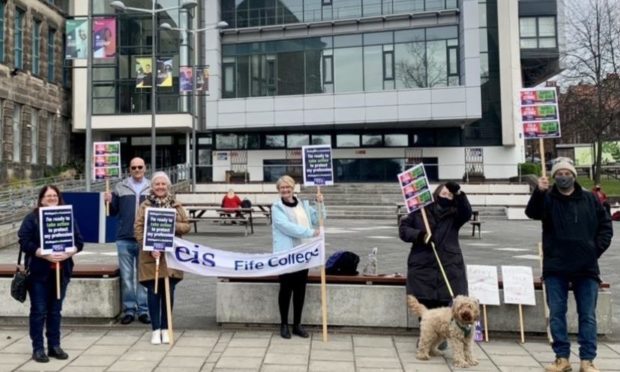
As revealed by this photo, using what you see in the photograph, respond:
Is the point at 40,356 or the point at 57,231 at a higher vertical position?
the point at 57,231

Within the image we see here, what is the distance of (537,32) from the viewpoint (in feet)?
141

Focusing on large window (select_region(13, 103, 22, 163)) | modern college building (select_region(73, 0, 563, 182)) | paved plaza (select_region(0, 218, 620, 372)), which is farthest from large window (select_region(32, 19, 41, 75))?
paved plaza (select_region(0, 218, 620, 372))

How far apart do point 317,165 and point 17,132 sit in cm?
3232

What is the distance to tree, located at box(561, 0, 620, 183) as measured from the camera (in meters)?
30.5

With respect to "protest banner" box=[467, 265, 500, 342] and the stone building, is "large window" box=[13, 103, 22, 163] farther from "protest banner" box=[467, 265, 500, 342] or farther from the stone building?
"protest banner" box=[467, 265, 500, 342]

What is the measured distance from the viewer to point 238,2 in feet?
129

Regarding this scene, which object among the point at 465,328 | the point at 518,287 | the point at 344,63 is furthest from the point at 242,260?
the point at 344,63

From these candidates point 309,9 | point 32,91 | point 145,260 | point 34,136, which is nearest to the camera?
point 145,260

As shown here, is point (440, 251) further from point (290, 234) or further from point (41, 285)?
point (41, 285)

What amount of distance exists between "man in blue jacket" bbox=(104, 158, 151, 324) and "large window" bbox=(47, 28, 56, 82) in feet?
114

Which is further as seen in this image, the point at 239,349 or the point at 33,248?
the point at 239,349

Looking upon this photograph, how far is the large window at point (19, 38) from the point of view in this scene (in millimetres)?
33906

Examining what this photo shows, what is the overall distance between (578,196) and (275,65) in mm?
34147

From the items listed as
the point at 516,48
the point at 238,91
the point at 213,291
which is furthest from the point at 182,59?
the point at 213,291
